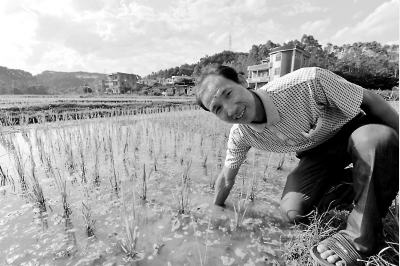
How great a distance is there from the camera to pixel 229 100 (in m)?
1.40

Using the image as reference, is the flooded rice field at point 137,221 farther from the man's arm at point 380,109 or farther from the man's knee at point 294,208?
the man's arm at point 380,109

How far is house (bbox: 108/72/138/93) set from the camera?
5597 cm

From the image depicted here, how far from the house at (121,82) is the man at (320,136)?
5833 centimetres

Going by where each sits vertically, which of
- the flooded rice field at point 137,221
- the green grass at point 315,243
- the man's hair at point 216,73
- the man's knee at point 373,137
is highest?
the man's hair at point 216,73

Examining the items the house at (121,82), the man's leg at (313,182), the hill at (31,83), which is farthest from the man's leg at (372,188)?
the hill at (31,83)

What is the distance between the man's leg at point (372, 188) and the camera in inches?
47.3

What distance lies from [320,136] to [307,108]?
32 cm

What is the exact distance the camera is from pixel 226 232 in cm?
168

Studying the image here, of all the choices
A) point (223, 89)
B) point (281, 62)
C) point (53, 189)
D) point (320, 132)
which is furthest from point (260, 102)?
point (281, 62)

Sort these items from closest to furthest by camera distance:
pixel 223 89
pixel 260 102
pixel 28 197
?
1. pixel 223 89
2. pixel 260 102
3. pixel 28 197

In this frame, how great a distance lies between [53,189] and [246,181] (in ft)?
7.58

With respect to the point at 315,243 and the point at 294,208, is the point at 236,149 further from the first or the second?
the point at 315,243

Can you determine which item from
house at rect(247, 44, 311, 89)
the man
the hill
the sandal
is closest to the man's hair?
the man

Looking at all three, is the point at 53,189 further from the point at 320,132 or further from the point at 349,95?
the point at 349,95
